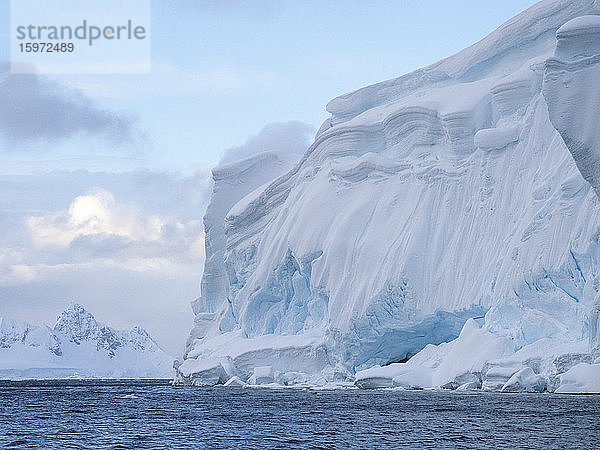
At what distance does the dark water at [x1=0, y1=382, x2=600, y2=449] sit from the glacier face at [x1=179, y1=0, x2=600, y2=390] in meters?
4.47

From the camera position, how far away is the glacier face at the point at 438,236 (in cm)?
3381

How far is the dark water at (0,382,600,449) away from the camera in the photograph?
63.0 feet

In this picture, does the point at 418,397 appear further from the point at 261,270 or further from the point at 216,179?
the point at 216,179

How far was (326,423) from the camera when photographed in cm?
2334

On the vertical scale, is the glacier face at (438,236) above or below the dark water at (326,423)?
above

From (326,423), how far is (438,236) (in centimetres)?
1960

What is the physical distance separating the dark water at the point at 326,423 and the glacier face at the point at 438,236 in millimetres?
4471

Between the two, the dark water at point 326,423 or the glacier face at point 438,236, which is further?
the glacier face at point 438,236

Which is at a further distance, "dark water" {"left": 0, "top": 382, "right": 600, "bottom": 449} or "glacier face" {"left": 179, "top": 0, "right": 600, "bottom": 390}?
"glacier face" {"left": 179, "top": 0, "right": 600, "bottom": 390}

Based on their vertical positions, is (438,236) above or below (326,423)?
above

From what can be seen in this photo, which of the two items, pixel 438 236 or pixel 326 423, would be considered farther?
pixel 438 236

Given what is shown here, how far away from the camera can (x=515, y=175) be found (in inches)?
1534

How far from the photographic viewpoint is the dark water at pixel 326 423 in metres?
19.2

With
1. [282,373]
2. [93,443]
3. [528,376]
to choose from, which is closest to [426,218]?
[282,373]
